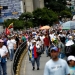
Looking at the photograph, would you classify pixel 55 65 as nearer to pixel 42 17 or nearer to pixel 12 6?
pixel 12 6

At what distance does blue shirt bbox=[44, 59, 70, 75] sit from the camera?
8.05 m

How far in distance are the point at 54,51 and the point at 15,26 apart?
5572cm

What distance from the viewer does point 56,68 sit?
8.05m

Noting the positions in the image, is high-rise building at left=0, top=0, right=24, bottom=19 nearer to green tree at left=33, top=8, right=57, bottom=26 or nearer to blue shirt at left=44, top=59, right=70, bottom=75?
green tree at left=33, top=8, right=57, bottom=26

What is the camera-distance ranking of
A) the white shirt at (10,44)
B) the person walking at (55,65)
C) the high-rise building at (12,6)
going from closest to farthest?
the person walking at (55,65)
the white shirt at (10,44)
the high-rise building at (12,6)

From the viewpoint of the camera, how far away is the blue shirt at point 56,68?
805cm

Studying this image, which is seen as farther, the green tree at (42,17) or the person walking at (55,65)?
the green tree at (42,17)

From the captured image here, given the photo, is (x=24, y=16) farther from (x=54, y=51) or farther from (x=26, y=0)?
(x=54, y=51)

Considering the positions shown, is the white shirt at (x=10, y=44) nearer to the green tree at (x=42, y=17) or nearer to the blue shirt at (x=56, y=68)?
the blue shirt at (x=56, y=68)

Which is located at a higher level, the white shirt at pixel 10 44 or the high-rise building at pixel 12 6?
the white shirt at pixel 10 44

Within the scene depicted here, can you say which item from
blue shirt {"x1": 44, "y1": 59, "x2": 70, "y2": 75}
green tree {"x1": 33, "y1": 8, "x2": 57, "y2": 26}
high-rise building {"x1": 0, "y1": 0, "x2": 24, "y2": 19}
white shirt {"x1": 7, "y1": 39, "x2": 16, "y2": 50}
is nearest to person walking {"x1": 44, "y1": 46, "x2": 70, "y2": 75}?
blue shirt {"x1": 44, "y1": 59, "x2": 70, "y2": 75}

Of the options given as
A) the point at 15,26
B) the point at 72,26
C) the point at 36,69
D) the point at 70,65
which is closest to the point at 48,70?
the point at 70,65

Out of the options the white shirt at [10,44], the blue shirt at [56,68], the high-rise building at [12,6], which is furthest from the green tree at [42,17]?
the blue shirt at [56,68]

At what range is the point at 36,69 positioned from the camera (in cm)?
1820
